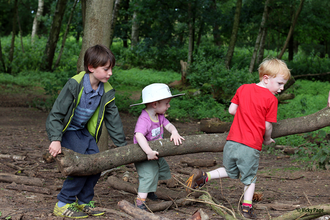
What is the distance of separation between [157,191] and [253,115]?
1.44m

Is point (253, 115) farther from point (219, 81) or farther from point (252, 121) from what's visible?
point (219, 81)

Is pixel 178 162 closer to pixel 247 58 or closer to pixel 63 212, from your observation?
pixel 63 212

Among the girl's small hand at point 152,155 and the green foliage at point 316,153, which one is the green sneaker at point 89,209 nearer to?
the girl's small hand at point 152,155

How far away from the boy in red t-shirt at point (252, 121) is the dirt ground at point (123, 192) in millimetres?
335

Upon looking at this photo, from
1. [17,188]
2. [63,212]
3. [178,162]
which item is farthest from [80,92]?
[178,162]

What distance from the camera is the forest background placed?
30.3 ft

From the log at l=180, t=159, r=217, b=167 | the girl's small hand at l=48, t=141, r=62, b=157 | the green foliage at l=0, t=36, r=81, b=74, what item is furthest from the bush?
the girl's small hand at l=48, t=141, r=62, b=157

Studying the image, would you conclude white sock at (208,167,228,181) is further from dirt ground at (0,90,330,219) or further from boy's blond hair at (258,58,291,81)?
boy's blond hair at (258,58,291,81)

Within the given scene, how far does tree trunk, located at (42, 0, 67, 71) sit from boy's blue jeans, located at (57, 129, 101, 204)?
42.6ft

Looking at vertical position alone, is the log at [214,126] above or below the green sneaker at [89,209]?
below

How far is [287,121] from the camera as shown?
310 cm

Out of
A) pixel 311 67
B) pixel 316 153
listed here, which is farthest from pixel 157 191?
pixel 311 67

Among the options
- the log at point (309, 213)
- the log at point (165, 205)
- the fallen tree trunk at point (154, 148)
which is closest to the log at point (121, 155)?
the fallen tree trunk at point (154, 148)

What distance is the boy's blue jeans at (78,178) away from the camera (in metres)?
2.90
